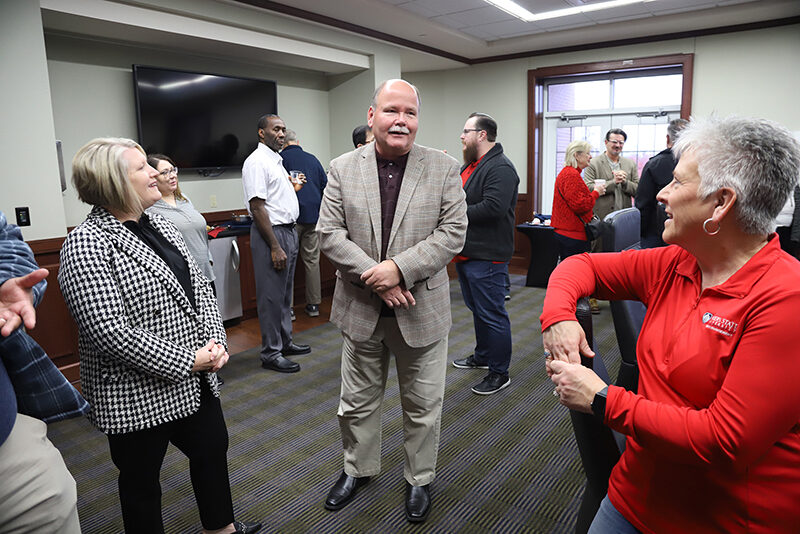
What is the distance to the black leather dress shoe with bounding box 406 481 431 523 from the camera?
1982 millimetres

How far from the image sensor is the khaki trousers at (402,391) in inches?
77.6

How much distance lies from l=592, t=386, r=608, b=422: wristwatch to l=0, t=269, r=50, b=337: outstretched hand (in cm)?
113

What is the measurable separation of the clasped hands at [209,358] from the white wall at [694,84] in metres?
4.67

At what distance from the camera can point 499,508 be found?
207cm

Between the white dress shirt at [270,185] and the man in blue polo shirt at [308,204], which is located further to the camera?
the man in blue polo shirt at [308,204]

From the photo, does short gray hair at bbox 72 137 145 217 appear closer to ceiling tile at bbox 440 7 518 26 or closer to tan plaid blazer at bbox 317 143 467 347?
tan plaid blazer at bbox 317 143 467 347

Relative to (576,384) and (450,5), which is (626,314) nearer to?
(576,384)

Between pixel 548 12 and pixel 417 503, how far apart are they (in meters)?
4.66

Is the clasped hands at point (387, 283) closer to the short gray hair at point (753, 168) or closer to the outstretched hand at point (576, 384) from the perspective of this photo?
the outstretched hand at point (576, 384)

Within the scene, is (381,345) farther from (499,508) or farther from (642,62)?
(642,62)

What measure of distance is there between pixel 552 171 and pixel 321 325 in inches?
158

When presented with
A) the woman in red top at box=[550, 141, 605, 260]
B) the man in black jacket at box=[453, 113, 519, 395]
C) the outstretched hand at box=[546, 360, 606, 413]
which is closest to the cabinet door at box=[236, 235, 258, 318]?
the man in black jacket at box=[453, 113, 519, 395]

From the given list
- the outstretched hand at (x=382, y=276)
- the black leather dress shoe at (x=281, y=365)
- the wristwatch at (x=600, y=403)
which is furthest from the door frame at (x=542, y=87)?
the wristwatch at (x=600, y=403)

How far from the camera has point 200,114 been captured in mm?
4844
